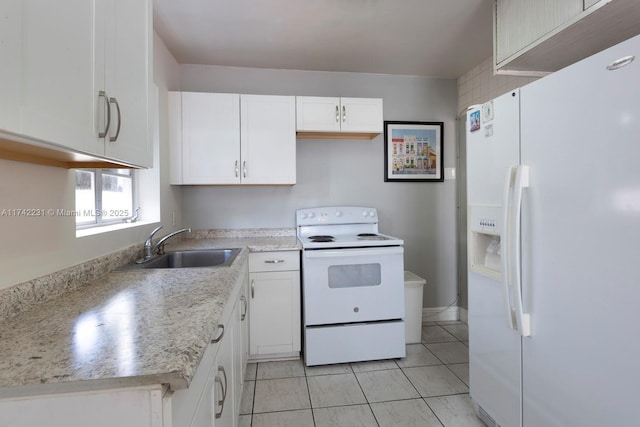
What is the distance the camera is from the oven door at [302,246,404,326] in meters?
2.21

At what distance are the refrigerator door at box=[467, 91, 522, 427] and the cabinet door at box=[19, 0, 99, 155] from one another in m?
1.56

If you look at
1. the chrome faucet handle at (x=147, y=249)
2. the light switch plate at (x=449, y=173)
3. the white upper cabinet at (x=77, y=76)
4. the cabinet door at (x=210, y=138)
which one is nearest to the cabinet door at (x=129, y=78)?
the white upper cabinet at (x=77, y=76)

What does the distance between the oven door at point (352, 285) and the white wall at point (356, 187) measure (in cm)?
76

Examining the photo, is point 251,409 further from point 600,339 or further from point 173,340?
point 600,339

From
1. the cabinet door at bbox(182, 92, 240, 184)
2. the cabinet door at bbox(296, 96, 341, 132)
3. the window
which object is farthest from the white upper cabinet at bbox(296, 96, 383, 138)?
the window

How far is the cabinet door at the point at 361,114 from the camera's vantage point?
2.56 m

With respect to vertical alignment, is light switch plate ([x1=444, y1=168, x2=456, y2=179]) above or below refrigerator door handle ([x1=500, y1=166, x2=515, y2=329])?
above

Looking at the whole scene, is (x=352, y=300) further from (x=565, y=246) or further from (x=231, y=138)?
(x=231, y=138)

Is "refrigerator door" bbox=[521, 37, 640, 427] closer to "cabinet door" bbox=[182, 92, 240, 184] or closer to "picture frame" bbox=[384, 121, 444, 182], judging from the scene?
"picture frame" bbox=[384, 121, 444, 182]

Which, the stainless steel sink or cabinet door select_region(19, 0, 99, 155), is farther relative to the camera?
the stainless steel sink

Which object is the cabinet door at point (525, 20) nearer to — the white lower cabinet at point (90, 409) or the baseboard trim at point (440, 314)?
the white lower cabinet at point (90, 409)

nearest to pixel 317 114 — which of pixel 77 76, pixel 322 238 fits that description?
pixel 322 238

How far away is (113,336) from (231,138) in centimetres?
192

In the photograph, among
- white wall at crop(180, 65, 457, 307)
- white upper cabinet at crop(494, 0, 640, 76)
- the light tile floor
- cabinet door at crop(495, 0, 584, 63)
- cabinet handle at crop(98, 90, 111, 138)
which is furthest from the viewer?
white wall at crop(180, 65, 457, 307)
